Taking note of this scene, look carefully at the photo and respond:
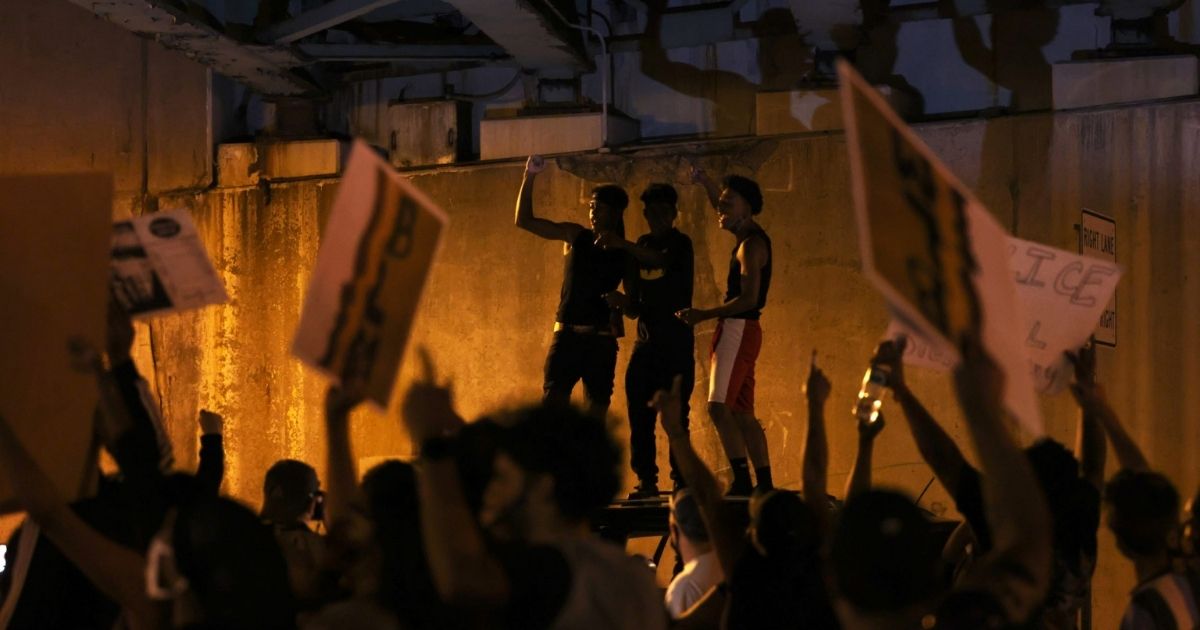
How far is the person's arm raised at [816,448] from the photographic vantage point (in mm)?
4434

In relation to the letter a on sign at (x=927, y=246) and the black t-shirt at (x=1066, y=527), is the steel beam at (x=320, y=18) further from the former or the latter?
the letter a on sign at (x=927, y=246)

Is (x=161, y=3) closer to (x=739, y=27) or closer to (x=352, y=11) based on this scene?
(x=352, y=11)

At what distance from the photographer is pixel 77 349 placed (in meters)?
4.09

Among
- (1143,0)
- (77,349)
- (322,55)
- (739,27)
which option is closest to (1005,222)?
(1143,0)

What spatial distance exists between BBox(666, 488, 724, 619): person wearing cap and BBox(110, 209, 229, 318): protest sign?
1655 millimetres

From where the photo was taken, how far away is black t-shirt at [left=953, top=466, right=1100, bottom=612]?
4379 millimetres

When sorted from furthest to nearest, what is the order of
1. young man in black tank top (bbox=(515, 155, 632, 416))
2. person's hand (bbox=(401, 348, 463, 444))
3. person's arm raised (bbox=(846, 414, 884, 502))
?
young man in black tank top (bbox=(515, 155, 632, 416)) → person's arm raised (bbox=(846, 414, 884, 502)) → person's hand (bbox=(401, 348, 463, 444))

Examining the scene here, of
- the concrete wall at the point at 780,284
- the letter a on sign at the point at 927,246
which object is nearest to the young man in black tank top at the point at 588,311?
the concrete wall at the point at 780,284

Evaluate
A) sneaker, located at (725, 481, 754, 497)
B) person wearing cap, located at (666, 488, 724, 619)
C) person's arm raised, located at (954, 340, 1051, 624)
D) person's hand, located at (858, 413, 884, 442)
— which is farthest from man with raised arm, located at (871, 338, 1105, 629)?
sneaker, located at (725, 481, 754, 497)

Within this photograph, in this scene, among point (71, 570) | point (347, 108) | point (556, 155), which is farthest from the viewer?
point (347, 108)

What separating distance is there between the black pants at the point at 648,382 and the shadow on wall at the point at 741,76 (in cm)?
276

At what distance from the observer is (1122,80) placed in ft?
31.5

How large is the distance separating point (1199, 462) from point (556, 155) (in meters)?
5.08

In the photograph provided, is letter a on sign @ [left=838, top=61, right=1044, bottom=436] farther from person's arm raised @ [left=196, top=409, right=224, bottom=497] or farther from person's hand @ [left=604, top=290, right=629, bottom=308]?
person's hand @ [left=604, top=290, right=629, bottom=308]
